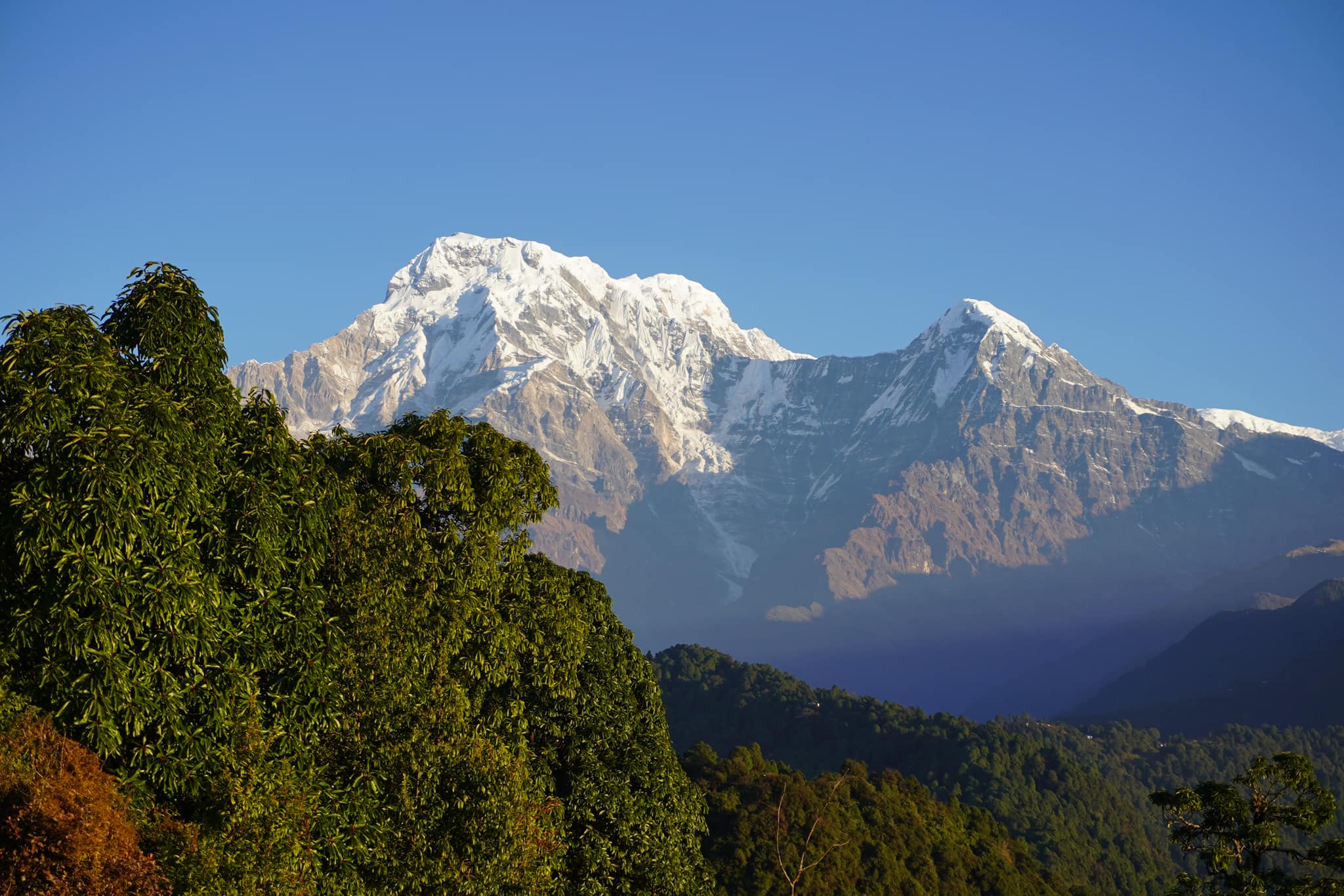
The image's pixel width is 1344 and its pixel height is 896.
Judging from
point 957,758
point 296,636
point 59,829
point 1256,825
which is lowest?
point 957,758

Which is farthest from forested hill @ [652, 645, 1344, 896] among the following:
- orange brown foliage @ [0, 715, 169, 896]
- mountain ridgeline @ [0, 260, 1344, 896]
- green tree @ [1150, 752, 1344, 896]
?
orange brown foliage @ [0, 715, 169, 896]

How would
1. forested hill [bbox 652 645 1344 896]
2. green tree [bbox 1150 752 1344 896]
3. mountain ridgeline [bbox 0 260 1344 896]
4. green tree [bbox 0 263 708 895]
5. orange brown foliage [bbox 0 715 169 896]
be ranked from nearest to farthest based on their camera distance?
orange brown foliage [bbox 0 715 169 896] < mountain ridgeline [bbox 0 260 1344 896] < green tree [bbox 0 263 708 895] < green tree [bbox 1150 752 1344 896] < forested hill [bbox 652 645 1344 896]

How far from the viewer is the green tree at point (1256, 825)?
103 feet

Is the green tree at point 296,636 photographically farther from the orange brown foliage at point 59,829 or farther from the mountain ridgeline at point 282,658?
the orange brown foliage at point 59,829

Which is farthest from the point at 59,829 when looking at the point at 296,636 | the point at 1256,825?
the point at 1256,825

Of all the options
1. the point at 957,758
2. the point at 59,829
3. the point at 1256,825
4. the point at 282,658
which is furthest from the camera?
the point at 957,758

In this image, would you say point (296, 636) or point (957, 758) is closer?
point (296, 636)

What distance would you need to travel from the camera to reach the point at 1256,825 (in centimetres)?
3195

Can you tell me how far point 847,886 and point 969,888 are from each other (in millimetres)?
14650

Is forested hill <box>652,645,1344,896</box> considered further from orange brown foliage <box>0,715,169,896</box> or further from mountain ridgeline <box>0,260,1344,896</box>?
orange brown foliage <box>0,715,169,896</box>

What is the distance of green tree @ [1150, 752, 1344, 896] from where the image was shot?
31.3 meters

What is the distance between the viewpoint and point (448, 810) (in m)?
27.0

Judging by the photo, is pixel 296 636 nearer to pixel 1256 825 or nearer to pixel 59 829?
pixel 59 829

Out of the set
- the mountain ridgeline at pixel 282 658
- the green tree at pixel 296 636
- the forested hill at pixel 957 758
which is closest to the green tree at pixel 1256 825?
the mountain ridgeline at pixel 282 658
